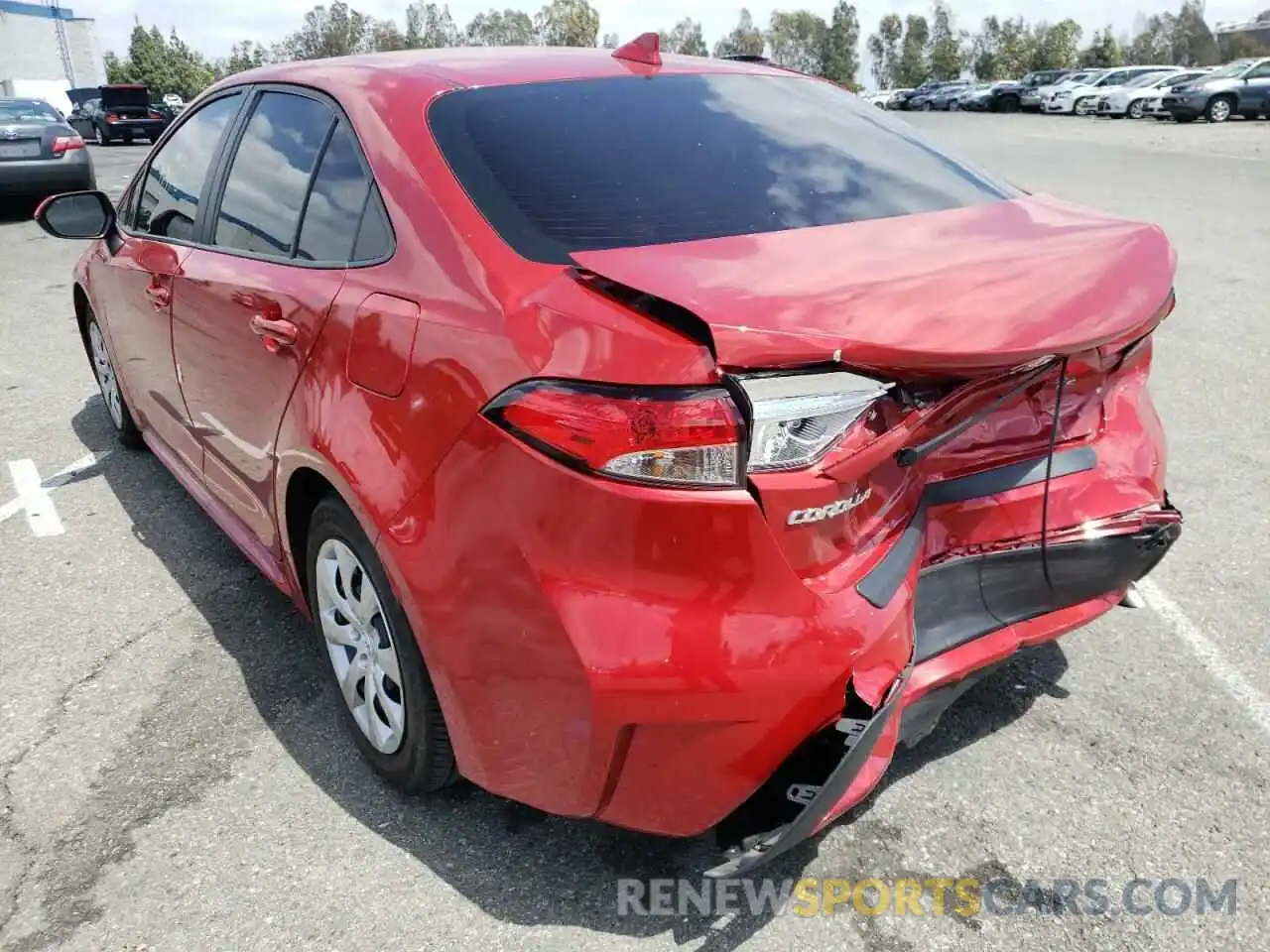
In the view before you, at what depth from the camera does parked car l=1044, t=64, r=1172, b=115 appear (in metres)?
38.6

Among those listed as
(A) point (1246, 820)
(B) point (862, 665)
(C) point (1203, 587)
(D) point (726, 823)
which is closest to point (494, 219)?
(B) point (862, 665)

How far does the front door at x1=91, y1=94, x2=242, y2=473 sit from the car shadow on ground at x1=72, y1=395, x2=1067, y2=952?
0.72 meters

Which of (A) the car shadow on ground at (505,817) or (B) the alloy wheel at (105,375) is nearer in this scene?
(A) the car shadow on ground at (505,817)

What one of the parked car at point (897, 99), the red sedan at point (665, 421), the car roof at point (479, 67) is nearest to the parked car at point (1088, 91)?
the parked car at point (897, 99)

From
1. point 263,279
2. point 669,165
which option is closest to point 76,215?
point 263,279

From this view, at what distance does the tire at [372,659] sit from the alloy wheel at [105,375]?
2671 millimetres

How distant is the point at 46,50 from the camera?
7681cm

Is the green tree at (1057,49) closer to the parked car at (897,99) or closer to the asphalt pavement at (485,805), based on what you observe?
the parked car at (897,99)

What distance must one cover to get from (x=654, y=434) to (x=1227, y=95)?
111 ft

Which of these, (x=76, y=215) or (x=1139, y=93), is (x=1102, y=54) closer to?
(x=1139, y=93)

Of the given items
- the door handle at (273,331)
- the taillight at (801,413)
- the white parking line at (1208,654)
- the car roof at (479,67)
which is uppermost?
the car roof at (479,67)

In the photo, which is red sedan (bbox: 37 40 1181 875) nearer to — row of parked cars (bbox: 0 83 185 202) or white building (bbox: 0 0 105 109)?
row of parked cars (bbox: 0 83 185 202)

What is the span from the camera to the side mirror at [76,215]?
4.05 metres

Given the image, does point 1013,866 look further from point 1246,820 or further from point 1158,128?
point 1158,128
